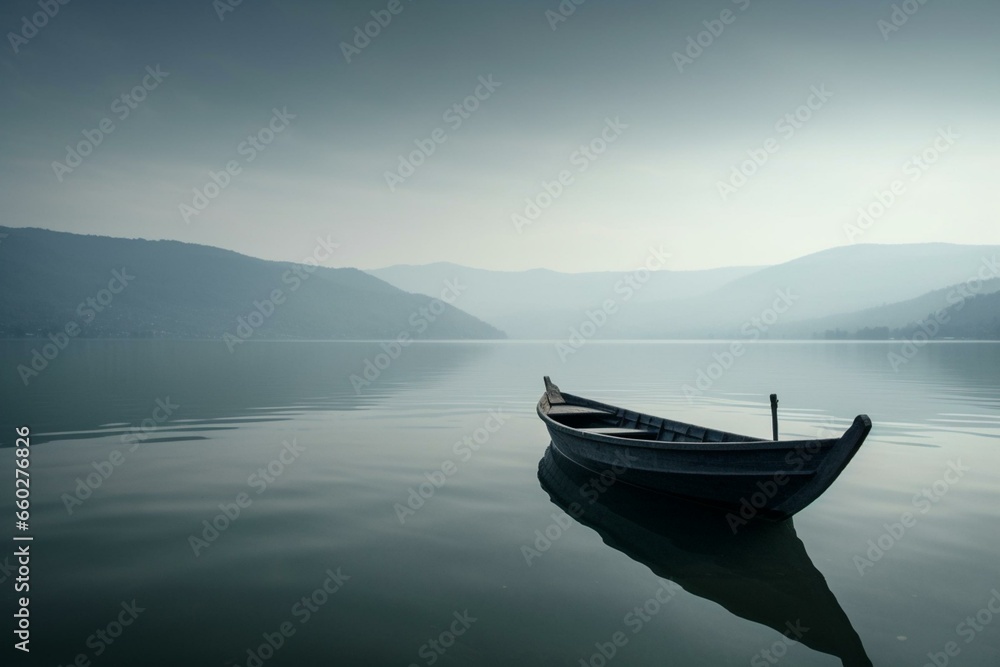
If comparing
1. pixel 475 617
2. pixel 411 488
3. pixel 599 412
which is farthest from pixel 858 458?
pixel 475 617

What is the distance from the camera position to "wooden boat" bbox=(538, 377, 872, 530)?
927cm

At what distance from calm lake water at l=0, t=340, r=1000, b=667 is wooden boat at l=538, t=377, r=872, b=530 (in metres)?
0.57

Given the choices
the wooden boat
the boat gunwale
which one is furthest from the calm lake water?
the boat gunwale

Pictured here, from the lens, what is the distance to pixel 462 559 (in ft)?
30.8

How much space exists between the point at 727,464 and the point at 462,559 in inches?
204

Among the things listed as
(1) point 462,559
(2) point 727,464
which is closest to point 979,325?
(2) point 727,464

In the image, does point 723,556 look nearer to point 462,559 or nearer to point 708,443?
point 708,443

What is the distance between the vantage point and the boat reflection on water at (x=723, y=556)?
24.2 ft

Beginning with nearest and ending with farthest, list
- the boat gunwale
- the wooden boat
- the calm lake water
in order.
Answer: the calm lake water, the wooden boat, the boat gunwale

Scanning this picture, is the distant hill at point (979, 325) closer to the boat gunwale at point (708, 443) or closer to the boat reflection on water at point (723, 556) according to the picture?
the boat gunwale at point (708, 443)

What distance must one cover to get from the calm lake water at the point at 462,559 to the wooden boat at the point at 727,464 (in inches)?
22.4

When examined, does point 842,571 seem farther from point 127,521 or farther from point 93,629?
point 127,521

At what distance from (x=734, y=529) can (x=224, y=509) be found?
1036cm

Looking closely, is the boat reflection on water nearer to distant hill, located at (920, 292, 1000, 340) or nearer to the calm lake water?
the calm lake water
